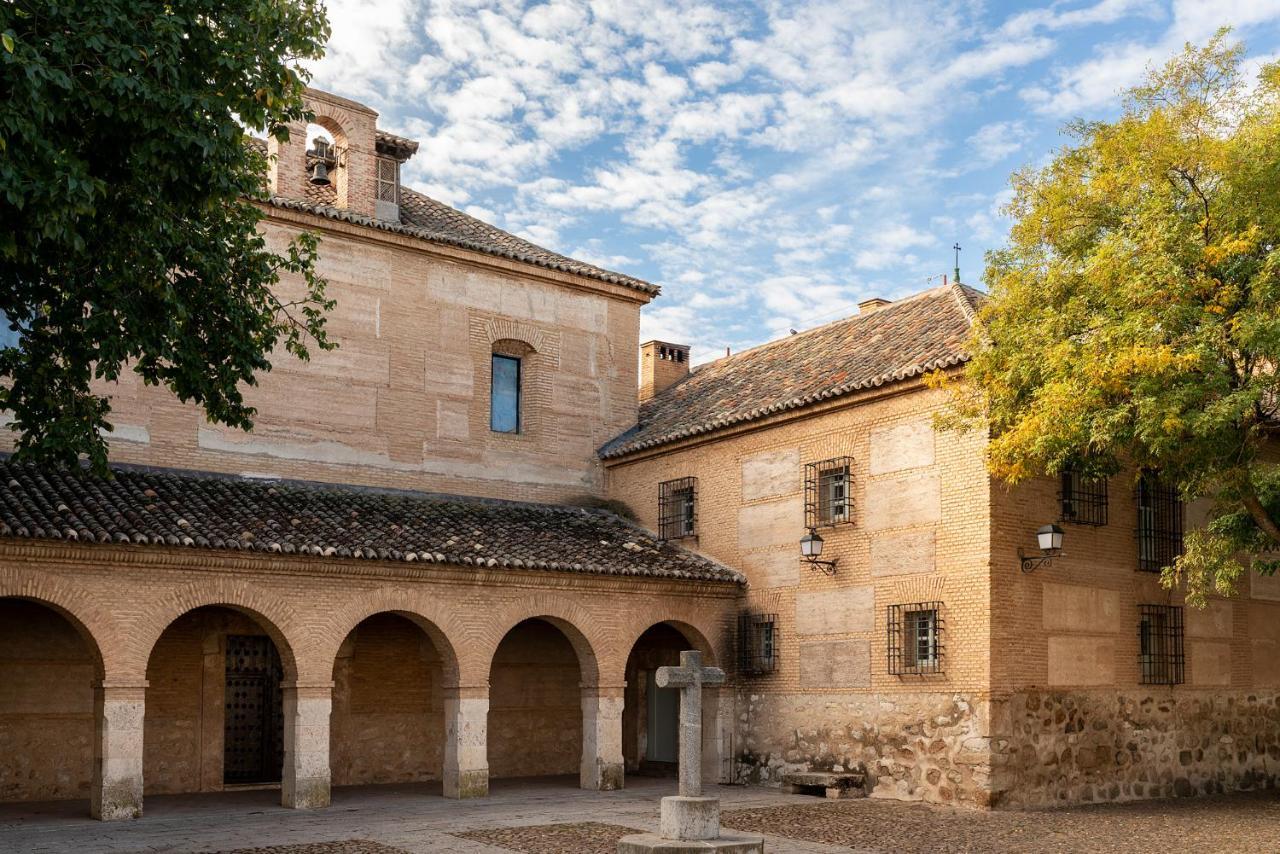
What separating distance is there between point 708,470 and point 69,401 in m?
10.6

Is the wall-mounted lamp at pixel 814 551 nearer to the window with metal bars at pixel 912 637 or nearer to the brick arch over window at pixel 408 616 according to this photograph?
the window with metal bars at pixel 912 637

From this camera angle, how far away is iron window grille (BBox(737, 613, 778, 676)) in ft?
60.7

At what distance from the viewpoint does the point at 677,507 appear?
20672 millimetres

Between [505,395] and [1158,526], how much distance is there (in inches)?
414

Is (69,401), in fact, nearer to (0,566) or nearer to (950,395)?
(0,566)

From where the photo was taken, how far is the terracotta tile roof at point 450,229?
1975cm

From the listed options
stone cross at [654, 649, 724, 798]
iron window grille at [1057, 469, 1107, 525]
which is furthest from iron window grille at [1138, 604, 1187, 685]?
stone cross at [654, 649, 724, 798]

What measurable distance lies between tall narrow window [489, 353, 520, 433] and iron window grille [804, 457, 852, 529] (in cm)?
583

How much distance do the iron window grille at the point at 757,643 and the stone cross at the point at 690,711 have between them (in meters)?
6.76

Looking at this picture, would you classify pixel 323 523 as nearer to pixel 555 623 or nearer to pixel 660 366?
pixel 555 623

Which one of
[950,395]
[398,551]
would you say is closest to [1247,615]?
[950,395]

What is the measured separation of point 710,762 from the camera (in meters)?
19.0

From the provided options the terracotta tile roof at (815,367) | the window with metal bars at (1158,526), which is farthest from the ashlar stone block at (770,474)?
the window with metal bars at (1158,526)

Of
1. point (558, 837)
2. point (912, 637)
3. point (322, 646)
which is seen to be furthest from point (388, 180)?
point (558, 837)
